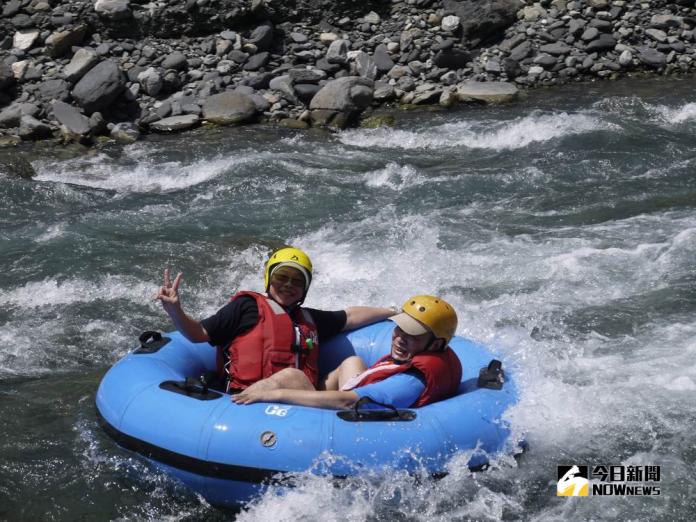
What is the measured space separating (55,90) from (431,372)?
10.6 metres

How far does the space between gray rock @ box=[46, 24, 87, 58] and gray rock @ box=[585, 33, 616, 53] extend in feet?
29.8

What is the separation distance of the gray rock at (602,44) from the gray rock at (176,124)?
713cm

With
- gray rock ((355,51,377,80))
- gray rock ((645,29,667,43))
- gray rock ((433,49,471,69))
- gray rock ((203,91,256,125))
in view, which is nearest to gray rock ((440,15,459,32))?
gray rock ((433,49,471,69))

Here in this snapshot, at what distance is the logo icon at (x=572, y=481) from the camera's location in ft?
15.0

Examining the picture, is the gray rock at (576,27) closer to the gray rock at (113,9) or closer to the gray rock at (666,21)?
the gray rock at (666,21)

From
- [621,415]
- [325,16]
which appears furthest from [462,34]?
[621,415]

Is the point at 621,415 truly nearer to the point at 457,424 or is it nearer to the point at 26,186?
the point at 457,424

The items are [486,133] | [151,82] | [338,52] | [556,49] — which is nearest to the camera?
[486,133]

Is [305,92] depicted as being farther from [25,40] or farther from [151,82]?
[25,40]

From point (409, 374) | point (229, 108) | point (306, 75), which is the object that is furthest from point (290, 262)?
point (306, 75)

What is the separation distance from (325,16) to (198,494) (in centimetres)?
1284

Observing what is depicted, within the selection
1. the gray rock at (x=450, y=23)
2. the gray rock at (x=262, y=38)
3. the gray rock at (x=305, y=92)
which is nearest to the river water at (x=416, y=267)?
the gray rock at (x=305, y=92)

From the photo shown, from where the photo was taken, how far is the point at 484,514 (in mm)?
4387

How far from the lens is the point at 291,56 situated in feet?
48.4
